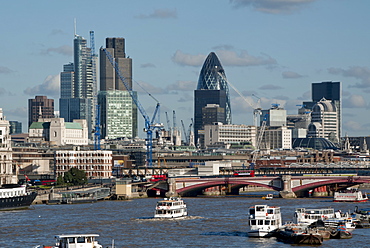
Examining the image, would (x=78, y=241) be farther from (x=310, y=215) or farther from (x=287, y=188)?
(x=287, y=188)

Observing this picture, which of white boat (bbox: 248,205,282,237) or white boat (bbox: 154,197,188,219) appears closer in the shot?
white boat (bbox: 248,205,282,237)

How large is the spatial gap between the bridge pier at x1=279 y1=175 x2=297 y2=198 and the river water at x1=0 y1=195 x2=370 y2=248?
77.6 feet

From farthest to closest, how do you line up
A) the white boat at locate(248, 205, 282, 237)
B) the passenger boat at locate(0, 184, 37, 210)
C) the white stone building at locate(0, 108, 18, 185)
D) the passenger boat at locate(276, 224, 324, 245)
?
the white stone building at locate(0, 108, 18, 185) < the passenger boat at locate(0, 184, 37, 210) < the white boat at locate(248, 205, 282, 237) < the passenger boat at locate(276, 224, 324, 245)

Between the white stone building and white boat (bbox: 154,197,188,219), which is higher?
the white stone building

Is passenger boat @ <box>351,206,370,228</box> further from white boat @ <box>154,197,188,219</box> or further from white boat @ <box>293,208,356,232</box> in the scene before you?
white boat @ <box>154,197,188,219</box>

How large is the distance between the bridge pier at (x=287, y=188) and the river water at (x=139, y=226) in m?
23.7

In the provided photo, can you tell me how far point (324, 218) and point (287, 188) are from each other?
66.1 m

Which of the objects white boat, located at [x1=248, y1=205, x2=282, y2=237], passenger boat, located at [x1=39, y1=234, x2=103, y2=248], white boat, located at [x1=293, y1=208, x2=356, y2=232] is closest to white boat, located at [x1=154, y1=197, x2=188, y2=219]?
white boat, located at [x1=293, y1=208, x2=356, y2=232]

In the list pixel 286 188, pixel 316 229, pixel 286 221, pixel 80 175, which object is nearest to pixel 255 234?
pixel 316 229

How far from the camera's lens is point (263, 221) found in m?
99.0

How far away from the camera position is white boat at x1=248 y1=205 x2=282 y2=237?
323 feet

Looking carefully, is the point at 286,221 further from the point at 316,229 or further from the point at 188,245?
the point at 188,245

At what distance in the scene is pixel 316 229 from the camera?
98.4 metres

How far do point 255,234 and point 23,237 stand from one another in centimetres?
2352
